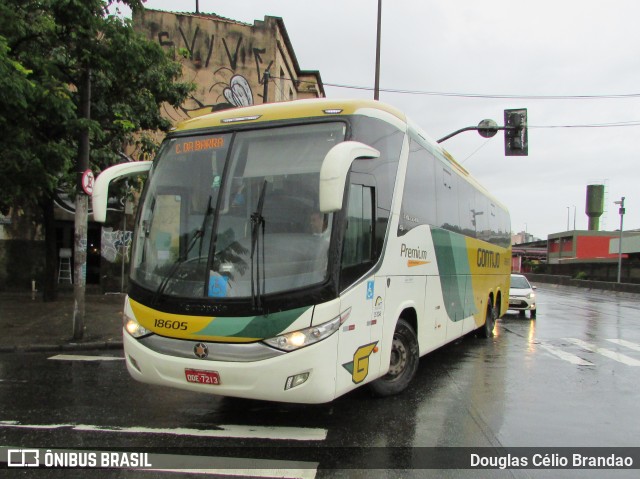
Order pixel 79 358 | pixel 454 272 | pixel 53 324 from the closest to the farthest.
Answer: pixel 454 272, pixel 79 358, pixel 53 324

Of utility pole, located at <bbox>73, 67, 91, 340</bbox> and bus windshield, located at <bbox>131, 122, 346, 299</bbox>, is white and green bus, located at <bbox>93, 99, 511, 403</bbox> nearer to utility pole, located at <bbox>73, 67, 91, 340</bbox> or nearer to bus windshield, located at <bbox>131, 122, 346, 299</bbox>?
bus windshield, located at <bbox>131, 122, 346, 299</bbox>

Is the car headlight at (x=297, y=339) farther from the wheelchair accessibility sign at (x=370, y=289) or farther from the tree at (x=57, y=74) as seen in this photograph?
the tree at (x=57, y=74)

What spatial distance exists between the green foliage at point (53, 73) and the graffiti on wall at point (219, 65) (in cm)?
961

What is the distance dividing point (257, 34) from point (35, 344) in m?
17.1

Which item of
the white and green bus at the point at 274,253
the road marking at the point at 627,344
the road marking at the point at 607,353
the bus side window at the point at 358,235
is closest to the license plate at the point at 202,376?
the white and green bus at the point at 274,253

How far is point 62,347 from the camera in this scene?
9352 millimetres

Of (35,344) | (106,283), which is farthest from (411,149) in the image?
(106,283)

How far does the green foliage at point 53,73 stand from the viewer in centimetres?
883

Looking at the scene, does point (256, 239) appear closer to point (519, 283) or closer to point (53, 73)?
point (53, 73)

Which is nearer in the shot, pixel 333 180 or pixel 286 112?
pixel 333 180

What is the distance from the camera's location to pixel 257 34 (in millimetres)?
22156

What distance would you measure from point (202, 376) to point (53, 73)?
8.13m

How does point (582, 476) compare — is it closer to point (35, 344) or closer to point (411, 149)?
point (411, 149)

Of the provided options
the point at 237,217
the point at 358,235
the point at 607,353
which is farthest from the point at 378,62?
the point at 237,217
